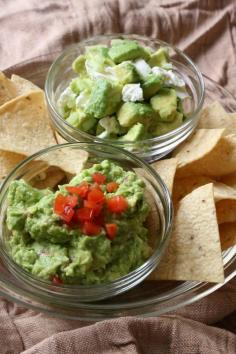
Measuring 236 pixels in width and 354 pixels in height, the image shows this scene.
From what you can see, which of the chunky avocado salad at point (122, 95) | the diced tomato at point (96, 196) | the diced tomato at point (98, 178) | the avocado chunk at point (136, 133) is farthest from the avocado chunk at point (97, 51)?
the diced tomato at point (96, 196)

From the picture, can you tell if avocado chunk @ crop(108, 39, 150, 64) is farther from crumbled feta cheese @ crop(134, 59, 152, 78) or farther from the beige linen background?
the beige linen background

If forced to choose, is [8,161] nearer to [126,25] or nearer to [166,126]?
[166,126]

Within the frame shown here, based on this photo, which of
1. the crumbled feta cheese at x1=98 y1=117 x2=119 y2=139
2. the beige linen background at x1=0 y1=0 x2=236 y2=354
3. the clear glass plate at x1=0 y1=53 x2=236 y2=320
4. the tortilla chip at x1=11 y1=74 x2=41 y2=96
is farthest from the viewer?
the beige linen background at x1=0 y1=0 x2=236 y2=354

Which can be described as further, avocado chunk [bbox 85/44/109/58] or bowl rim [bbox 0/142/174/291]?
avocado chunk [bbox 85/44/109/58]

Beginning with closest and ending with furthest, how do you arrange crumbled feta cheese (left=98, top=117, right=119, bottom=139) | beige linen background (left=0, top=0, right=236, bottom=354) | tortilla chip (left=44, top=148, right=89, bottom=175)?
tortilla chip (left=44, top=148, right=89, bottom=175) < crumbled feta cheese (left=98, top=117, right=119, bottom=139) < beige linen background (left=0, top=0, right=236, bottom=354)

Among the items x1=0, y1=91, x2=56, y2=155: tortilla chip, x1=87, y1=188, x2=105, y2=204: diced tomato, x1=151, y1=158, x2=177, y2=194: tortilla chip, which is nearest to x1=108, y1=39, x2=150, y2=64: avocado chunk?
x1=0, y1=91, x2=56, y2=155: tortilla chip

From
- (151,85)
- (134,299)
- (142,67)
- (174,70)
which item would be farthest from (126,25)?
(134,299)
